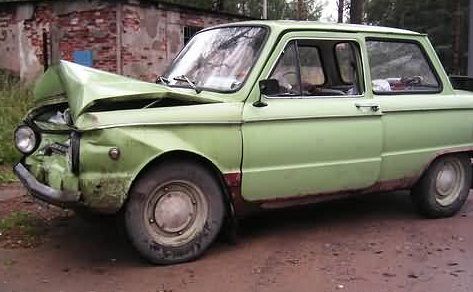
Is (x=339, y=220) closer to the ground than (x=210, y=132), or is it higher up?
closer to the ground

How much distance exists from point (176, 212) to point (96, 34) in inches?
492

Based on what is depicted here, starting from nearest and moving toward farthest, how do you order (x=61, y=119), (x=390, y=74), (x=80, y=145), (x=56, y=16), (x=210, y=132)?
(x=80, y=145) < (x=210, y=132) < (x=61, y=119) < (x=390, y=74) < (x=56, y=16)

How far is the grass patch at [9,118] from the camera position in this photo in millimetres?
8688

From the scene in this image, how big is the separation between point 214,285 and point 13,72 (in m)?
14.8

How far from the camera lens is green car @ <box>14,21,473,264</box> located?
464cm

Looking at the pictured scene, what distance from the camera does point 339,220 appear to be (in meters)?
6.36

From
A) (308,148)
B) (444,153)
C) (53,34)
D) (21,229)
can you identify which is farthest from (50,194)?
(53,34)

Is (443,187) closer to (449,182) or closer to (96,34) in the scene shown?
(449,182)

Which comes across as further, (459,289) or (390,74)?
(390,74)

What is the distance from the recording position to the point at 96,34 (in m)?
16.6

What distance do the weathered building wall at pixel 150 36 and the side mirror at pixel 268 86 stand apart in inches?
453

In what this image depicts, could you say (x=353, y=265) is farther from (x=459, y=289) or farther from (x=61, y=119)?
(x=61, y=119)

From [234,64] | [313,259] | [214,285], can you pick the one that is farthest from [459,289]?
[234,64]

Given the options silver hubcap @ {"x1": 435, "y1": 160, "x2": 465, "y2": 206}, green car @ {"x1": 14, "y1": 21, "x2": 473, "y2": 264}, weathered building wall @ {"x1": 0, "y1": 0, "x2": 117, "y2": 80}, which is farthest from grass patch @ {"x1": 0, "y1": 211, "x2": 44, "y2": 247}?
weathered building wall @ {"x1": 0, "y1": 0, "x2": 117, "y2": 80}
